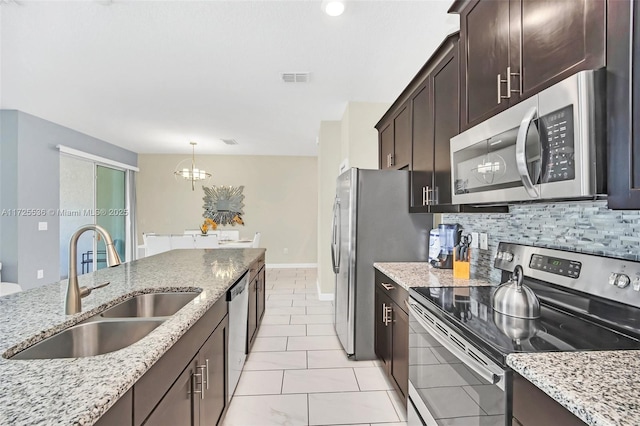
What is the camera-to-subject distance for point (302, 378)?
237 cm

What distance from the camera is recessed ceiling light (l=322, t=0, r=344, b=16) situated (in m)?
1.97

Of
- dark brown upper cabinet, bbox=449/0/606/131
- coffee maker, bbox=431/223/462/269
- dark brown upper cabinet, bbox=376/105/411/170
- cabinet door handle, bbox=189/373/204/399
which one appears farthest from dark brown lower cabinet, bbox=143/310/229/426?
dark brown upper cabinet, bbox=376/105/411/170

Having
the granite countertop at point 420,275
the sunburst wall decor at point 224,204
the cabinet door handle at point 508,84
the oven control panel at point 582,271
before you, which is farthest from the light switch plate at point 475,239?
the sunburst wall decor at point 224,204

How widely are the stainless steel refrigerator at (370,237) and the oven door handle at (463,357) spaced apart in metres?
1.08

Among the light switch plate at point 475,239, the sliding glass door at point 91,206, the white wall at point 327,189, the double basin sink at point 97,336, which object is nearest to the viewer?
the double basin sink at point 97,336

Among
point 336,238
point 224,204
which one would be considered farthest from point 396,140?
point 224,204

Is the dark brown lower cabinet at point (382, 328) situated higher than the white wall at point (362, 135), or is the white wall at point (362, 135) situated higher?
the white wall at point (362, 135)

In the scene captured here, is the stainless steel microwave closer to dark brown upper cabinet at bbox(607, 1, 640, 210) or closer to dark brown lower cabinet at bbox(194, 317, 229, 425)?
dark brown upper cabinet at bbox(607, 1, 640, 210)

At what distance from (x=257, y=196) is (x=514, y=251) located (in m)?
6.42

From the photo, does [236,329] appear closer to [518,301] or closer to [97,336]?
[97,336]

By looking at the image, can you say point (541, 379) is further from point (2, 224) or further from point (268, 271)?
point (268, 271)

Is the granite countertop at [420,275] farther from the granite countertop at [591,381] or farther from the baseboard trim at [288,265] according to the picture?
the baseboard trim at [288,265]

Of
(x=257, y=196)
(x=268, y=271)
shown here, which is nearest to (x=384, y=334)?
(x=268, y=271)

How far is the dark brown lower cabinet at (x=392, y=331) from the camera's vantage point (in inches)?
74.5
